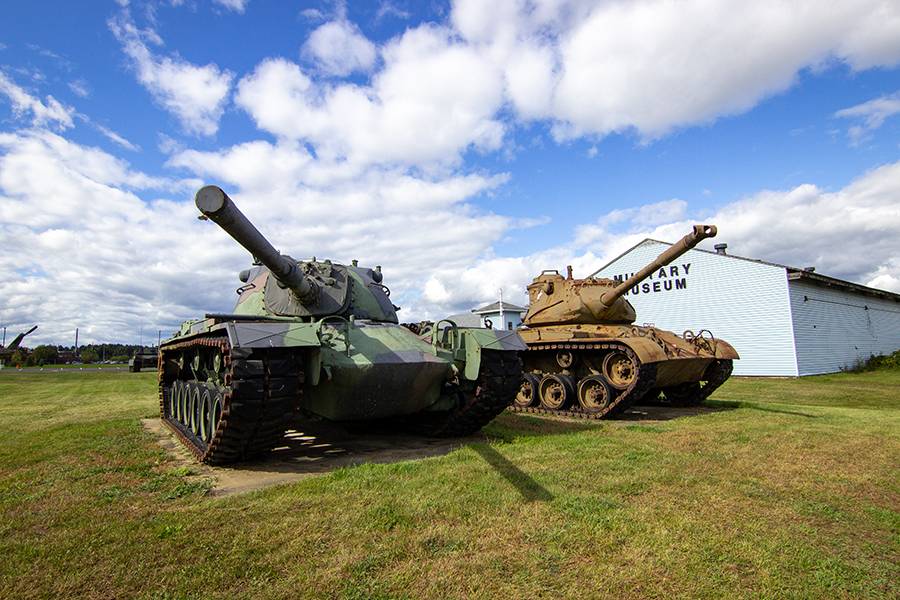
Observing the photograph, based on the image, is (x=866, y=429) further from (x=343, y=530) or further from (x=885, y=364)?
(x=885, y=364)

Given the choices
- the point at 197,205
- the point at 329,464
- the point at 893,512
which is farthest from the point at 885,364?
the point at 197,205

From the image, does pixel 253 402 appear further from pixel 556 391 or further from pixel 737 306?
pixel 737 306

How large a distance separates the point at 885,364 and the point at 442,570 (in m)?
32.5

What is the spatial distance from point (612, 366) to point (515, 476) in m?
6.82

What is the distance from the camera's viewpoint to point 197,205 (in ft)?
16.8

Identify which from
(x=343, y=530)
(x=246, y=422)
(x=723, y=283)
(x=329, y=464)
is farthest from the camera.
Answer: (x=723, y=283)

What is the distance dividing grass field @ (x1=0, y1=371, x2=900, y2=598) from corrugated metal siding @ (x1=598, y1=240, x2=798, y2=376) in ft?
56.4

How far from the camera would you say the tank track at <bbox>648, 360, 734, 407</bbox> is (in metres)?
13.6

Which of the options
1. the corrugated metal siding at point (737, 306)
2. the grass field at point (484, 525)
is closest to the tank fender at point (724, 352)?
the grass field at point (484, 525)

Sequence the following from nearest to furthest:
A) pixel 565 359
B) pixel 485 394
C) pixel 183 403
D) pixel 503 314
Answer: pixel 485 394
pixel 183 403
pixel 565 359
pixel 503 314

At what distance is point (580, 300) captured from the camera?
13414 mm

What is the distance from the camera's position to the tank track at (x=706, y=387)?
1359 cm

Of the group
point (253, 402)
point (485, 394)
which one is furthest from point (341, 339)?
point (485, 394)

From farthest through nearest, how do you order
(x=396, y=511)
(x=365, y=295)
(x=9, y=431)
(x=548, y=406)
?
(x=548, y=406), (x=9, y=431), (x=365, y=295), (x=396, y=511)
